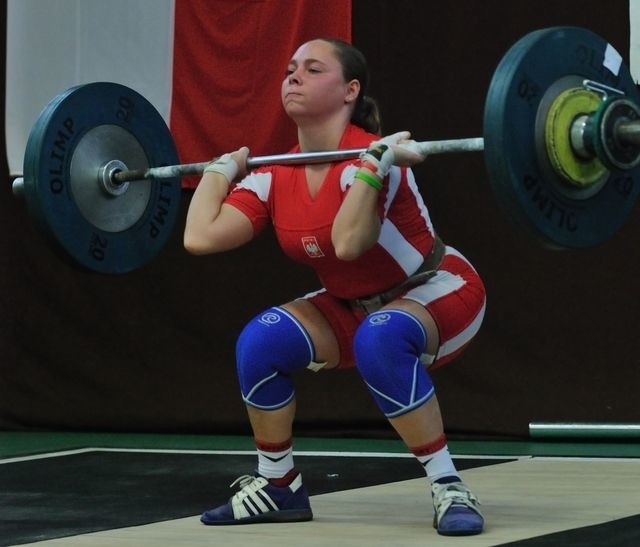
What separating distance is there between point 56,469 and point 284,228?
1.57m

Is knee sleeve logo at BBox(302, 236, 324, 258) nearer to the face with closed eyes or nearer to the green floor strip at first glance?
the face with closed eyes

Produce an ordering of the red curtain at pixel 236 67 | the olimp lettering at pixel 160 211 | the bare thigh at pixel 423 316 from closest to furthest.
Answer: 1. the bare thigh at pixel 423 316
2. the olimp lettering at pixel 160 211
3. the red curtain at pixel 236 67

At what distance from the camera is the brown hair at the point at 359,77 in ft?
11.3

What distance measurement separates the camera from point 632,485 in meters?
3.83

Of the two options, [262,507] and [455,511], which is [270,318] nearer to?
[262,507]

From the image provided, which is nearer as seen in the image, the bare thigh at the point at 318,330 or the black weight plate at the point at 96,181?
the bare thigh at the point at 318,330

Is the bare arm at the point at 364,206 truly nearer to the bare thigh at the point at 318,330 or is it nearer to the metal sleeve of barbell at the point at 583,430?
the bare thigh at the point at 318,330

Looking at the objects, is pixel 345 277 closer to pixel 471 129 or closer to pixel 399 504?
pixel 399 504

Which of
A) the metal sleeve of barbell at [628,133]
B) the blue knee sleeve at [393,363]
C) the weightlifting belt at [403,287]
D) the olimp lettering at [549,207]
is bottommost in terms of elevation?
the blue knee sleeve at [393,363]

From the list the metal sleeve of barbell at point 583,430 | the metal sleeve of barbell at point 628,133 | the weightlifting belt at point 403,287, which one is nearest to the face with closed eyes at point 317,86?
the weightlifting belt at point 403,287

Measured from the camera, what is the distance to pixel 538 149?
3.03m

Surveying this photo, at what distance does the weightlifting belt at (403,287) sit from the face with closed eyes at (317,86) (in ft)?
1.38

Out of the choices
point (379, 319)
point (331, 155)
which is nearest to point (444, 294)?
point (379, 319)

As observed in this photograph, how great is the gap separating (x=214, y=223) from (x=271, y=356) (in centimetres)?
36
